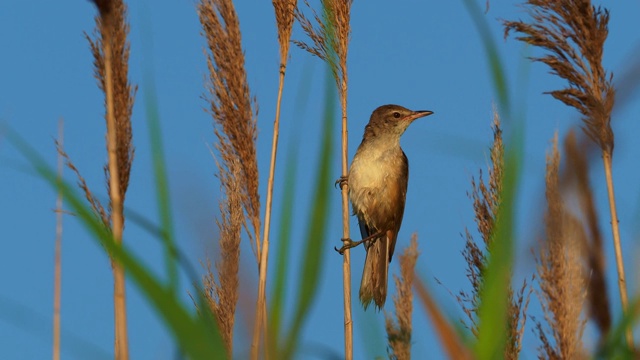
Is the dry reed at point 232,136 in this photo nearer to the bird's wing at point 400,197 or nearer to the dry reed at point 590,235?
the dry reed at point 590,235

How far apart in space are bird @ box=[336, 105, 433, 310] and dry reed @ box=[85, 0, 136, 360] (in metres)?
3.24

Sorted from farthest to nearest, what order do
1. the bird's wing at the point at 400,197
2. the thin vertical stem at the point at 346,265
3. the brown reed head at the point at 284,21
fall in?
the bird's wing at the point at 400,197 < the brown reed head at the point at 284,21 < the thin vertical stem at the point at 346,265

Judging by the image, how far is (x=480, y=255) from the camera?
2.74m

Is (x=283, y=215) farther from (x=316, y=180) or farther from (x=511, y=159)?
(x=511, y=159)

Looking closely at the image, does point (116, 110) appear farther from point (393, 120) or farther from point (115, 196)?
point (393, 120)

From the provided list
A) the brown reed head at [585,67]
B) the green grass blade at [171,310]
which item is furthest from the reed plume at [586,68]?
the green grass blade at [171,310]

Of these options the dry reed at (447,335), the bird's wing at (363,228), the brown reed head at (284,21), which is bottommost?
the bird's wing at (363,228)

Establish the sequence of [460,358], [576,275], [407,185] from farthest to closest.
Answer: [407,185]
[576,275]
[460,358]

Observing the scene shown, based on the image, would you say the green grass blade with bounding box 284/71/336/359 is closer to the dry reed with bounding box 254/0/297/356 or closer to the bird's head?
the dry reed with bounding box 254/0/297/356

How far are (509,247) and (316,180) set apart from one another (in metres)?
0.56

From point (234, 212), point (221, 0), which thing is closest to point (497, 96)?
point (234, 212)

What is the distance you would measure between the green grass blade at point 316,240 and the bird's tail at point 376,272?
2.73 m

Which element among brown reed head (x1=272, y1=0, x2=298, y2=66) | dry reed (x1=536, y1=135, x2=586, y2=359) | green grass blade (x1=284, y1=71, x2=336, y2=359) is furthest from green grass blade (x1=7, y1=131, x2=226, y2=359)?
brown reed head (x1=272, y1=0, x2=298, y2=66)

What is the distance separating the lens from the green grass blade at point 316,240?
6.21ft
